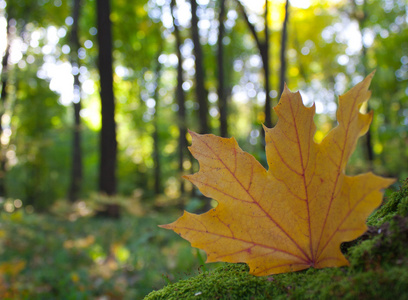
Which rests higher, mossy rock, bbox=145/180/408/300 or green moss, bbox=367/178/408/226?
green moss, bbox=367/178/408/226

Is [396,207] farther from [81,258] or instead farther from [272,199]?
[81,258]

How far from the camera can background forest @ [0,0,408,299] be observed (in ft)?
15.9

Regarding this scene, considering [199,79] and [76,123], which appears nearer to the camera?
[199,79]

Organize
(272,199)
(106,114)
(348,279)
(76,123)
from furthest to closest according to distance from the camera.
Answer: (76,123) < (106,114) < (272,199) < (348,279)

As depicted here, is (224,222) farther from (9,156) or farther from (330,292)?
(9,156)

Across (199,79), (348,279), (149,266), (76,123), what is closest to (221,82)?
(199,79)

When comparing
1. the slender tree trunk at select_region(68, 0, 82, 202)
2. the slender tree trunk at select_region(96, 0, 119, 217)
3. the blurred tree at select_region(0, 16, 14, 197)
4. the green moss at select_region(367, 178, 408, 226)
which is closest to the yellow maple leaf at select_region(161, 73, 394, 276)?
the green moss at select_region(367, 178, 408, 226)

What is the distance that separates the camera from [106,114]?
8984 mm

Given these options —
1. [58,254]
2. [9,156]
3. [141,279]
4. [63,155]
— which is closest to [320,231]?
[141,279]

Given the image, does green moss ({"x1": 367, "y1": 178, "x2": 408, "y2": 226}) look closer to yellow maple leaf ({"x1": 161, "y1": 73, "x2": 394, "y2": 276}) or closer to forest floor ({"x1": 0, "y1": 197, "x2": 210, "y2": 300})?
yellow maple leaf ({"x1": 161, "y1": 73, "x2": 394, "y2": 276})

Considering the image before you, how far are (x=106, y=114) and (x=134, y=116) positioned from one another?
6092mm

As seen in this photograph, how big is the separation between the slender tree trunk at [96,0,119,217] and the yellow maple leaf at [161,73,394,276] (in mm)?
8566

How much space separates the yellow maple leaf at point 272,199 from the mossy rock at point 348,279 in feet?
0.16

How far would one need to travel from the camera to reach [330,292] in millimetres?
637
